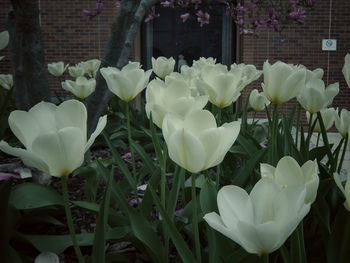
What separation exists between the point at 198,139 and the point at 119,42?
A: 164cm

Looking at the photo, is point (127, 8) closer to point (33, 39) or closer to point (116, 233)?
point (33, 39)

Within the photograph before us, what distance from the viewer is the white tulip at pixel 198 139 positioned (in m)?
0.76

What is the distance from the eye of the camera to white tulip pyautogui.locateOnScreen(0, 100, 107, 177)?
74 cm

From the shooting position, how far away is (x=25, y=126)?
2.62 feet

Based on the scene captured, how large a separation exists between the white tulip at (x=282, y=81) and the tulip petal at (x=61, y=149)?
0.69 metres

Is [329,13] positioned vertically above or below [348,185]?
above

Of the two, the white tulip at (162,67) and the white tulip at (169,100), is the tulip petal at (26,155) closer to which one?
the white tulip at (169,100)

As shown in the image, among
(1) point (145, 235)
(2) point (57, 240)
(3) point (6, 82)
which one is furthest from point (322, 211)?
(3) point (6, 82)

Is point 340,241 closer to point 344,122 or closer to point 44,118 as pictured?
point 344,122

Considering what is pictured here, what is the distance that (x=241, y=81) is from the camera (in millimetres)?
1458

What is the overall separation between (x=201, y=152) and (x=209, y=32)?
9.19m

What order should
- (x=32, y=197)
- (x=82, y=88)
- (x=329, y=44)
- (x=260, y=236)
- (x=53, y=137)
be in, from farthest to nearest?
(x=329, y=44) → (x=82, y=88) → (x=32, y=197) → (x=53, y=137) → (x=260, y=236)

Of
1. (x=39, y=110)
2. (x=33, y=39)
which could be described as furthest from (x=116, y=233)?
(x=33, y=39)

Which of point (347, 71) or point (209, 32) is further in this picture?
point (209, 32)
